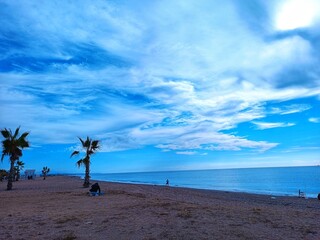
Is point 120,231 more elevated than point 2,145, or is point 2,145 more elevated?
→ point 2,145

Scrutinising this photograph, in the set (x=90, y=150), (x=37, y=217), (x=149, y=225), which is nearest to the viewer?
(x=149, y=225)

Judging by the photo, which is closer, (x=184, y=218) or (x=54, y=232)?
(x=54, y=232)

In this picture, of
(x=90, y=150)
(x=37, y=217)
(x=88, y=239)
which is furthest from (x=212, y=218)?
(x=90, y=150)

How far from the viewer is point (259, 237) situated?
323 inches

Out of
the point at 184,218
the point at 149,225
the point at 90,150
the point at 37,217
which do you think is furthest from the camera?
the point at 90,150

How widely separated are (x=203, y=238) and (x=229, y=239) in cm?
70

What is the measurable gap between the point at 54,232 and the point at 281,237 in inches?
266

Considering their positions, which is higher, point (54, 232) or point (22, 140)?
point (22, 140)

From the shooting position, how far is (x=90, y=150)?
32906 millimetres

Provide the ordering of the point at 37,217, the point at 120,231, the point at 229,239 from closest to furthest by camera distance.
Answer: the point at 229,239, the point at 120,231, the point at 37,217

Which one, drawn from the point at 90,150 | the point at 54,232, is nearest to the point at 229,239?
the point at 54,232

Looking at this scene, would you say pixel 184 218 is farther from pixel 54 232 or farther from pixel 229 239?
pixel 54 232

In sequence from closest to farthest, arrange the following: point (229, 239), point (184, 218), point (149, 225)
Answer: point (229, 239) < point (149, 225) < point (184, 218)

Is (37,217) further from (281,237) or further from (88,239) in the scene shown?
(281,237)
